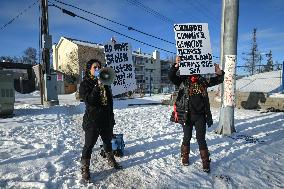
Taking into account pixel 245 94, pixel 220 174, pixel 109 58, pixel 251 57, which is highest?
pixel 251 57

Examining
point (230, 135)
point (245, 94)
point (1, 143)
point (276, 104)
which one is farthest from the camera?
point (245, 94)

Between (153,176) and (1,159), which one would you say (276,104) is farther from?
(1,159)

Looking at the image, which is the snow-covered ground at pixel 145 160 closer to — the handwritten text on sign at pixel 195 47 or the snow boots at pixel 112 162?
the snow boots at pixel 112 162

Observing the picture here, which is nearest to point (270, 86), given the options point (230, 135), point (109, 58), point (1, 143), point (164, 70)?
point (230, 135)

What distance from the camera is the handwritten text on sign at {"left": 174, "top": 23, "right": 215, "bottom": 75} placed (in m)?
5.59

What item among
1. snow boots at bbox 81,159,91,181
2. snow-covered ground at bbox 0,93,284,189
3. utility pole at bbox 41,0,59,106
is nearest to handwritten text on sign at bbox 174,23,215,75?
snow-covered ground at bbox 0,93,284,189

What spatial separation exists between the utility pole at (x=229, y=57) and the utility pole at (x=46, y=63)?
11720 millimetres

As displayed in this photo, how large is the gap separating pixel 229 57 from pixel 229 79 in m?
0.58

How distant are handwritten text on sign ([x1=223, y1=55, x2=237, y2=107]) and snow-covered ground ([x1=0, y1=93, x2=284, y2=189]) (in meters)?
1.00

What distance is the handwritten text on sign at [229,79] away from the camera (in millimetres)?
7746

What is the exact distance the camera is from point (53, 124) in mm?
9711

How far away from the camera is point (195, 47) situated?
571 cm

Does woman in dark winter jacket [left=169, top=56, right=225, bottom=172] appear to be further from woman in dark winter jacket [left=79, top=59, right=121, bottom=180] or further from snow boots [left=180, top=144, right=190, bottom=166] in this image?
woman in dark winter jacket [left=79, top=59, right=121, bottom=180]

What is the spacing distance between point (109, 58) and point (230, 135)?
4.00 metres
